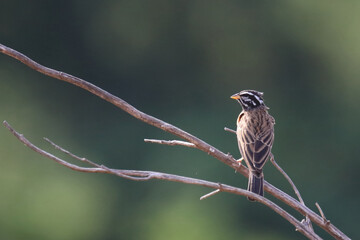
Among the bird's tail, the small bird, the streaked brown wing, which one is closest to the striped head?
the small bird

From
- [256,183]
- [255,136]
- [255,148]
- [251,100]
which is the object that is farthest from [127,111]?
[251,100]

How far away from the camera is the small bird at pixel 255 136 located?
439 centimetres

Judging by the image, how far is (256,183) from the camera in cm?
424

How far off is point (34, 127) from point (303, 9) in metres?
4.96

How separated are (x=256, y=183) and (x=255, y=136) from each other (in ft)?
2.51

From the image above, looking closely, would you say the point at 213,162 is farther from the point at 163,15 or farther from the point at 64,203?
the point at 163,15

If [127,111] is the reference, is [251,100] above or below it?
above

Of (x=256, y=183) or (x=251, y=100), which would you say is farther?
(x=251, y=100)

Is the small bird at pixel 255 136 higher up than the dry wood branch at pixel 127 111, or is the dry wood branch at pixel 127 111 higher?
the small bird at pixel 255 136

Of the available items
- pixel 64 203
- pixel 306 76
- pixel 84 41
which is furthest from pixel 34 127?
pixel 306 76

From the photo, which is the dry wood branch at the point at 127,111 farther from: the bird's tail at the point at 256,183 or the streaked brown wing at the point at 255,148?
the streaked brown wing at the point at 255,148

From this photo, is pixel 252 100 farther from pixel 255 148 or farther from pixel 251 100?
pixel 255 148

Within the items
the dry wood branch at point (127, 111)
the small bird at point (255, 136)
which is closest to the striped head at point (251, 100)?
the small bird at point (255, 136)

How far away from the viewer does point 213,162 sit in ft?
31.2
